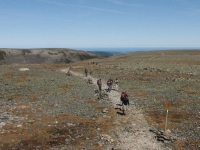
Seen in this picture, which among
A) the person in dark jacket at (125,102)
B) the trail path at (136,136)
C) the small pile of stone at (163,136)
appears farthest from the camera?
the person in dark jacket at (125,102)

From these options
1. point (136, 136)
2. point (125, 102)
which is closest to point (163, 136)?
point (136, 136)

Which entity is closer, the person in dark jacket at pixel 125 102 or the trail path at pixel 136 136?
the trail path at pixel 136 136

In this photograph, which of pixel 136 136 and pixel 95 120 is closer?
pixel 136 136

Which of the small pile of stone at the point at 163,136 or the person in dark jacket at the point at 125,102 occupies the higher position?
the person in dark jacket at the point at 125,102

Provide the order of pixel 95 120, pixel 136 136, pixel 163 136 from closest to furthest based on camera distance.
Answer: pixel 163 136
pixel 136 136
pixel 95 120

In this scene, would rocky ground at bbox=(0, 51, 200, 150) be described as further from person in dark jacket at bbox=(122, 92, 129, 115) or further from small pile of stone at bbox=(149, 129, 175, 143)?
person in dark jacket at bbox=(122, 92, 129, 115)

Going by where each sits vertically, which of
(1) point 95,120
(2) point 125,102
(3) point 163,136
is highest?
(2) point 125,102

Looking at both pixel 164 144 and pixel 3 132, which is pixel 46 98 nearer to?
pixel 3 132

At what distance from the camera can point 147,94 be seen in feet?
146

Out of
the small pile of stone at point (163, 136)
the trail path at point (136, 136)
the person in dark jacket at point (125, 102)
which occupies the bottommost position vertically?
Result: the trail path at point (136, 136)

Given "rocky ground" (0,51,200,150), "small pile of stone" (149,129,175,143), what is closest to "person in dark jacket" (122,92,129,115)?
"rocky ground" (0,51,200,150)

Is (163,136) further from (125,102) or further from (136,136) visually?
(125,102)

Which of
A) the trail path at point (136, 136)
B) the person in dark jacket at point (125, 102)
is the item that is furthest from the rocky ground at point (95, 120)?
the person in dark jacket at point (125, 102)

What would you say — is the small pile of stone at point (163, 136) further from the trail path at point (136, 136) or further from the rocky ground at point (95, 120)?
the trail path at point (136, 136)
